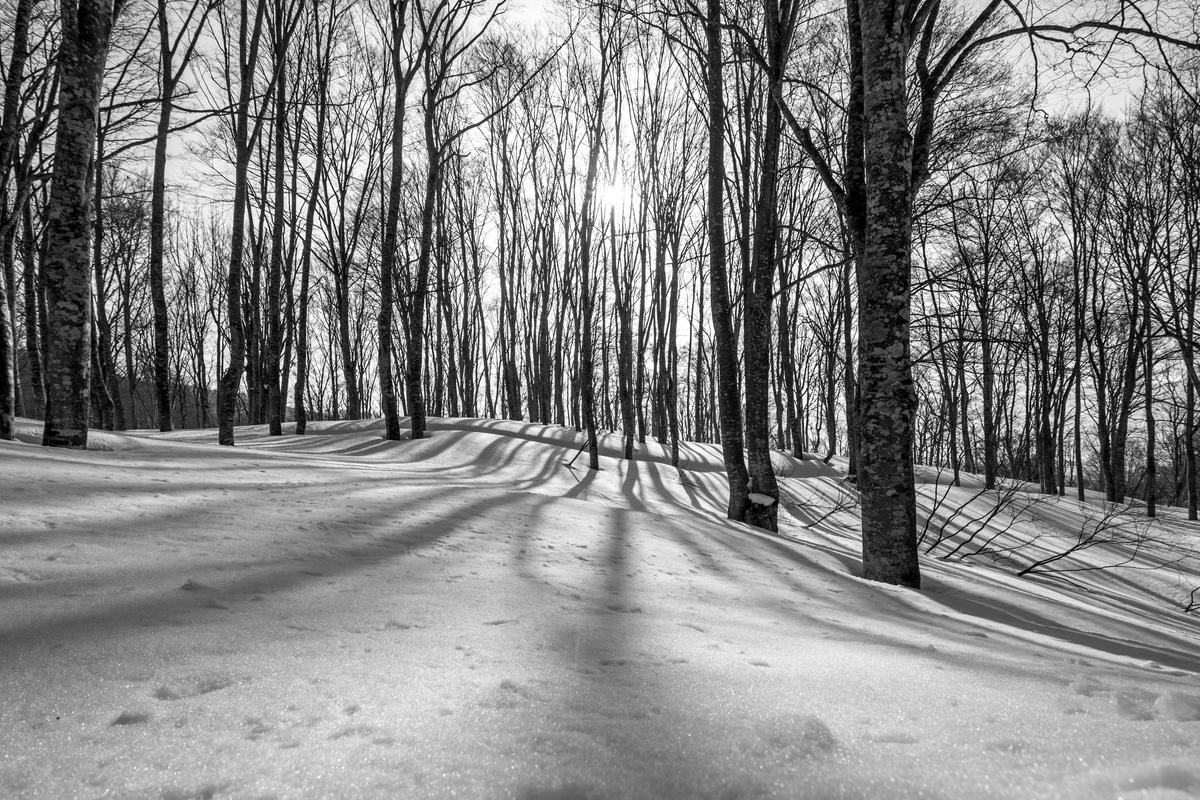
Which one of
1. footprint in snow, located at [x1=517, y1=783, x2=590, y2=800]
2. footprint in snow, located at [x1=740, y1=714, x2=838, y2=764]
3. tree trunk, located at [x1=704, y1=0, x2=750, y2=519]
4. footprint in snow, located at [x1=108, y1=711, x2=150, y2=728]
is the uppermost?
tree trunk, located at [x1=704, y1=0, x2=750, y2=519]

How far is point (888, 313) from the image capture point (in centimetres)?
391

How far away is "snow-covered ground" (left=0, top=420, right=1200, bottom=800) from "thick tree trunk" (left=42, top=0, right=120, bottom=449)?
4.82 feet

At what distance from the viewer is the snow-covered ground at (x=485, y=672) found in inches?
33.8

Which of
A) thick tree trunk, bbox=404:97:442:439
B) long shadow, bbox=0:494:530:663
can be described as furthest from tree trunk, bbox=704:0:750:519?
thick tree trunk, bbox=404:97:442:439

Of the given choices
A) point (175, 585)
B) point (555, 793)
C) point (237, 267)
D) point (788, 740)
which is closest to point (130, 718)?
point (555, 793)

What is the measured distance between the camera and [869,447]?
13.2ft

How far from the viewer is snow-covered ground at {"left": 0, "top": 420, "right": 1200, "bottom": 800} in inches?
33.8

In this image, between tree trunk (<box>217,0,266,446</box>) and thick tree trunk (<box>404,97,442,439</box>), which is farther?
thick tree trunk (<box>404,97,442,439</box>)

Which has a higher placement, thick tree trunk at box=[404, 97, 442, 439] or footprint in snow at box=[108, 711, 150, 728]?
thick tree trunk at box=[404, 97, 442, 439]

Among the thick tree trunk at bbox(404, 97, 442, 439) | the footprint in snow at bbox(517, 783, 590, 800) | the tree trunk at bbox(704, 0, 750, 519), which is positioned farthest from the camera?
the thick tree trunk at bbox(404, 97, 442, 439)

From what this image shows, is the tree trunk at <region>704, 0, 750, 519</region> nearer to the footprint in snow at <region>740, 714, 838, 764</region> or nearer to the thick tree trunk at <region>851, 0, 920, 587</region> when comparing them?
the thick tree trunk at <region>851, 0, 920, 587</region>

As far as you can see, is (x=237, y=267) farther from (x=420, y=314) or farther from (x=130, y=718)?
(x=130, y=718)

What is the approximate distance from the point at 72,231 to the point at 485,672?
547cm

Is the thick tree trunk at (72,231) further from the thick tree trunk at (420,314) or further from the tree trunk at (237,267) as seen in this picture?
the thick tree trunk at (420,314)
